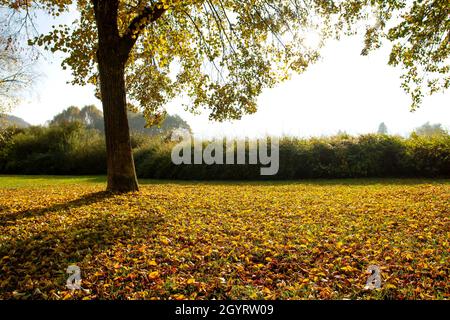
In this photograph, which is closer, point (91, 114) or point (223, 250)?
point (223, 250)

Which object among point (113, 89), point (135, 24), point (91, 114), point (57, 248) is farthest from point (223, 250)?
point (91, 114)

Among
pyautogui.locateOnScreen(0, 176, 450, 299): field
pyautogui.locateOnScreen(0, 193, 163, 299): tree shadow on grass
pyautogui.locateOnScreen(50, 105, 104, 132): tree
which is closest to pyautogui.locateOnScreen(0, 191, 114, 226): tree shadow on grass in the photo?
pyautogui.locateOnScreen(0, 176, 450, 299): field

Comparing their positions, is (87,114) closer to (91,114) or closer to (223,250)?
(91,114)

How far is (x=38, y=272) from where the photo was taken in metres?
3.64

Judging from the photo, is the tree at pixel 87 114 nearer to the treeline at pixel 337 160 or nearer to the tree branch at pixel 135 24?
the treeline at pixel 337 160

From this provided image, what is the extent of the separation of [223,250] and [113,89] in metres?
5.53

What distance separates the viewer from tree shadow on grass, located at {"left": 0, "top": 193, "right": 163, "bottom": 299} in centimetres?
336

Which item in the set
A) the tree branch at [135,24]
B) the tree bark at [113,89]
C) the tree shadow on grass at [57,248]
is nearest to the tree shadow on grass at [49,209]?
the tree bark at [113,89]

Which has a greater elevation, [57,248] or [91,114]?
[91,114]

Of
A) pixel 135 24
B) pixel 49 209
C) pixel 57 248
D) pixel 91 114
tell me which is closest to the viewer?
pixel 57 248

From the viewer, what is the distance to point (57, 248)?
14.0 feet

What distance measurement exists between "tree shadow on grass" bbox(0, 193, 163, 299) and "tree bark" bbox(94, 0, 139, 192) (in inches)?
89.9

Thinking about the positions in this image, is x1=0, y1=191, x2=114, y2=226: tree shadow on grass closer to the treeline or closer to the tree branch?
the tree branch
